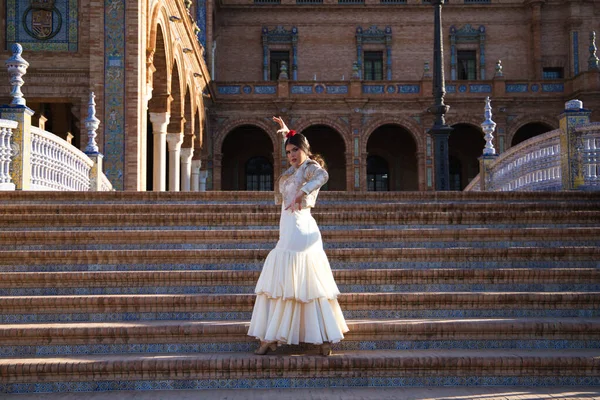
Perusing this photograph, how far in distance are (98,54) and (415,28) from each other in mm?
20794

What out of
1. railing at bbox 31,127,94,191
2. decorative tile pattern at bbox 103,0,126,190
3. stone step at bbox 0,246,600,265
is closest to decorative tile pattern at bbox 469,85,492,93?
decorative tile pattern at bbox 103,0,126,190

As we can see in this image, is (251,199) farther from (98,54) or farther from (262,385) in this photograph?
(98,54)

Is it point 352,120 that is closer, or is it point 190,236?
point 190,236

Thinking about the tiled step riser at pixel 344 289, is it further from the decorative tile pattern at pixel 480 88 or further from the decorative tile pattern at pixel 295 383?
the decorative tile pattern at pixel 480 88

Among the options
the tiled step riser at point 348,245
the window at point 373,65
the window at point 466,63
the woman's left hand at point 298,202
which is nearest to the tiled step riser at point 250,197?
the tiled step riser at point 348,245

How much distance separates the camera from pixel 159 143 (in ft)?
64.3

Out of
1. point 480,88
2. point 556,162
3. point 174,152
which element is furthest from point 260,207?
point 480,88

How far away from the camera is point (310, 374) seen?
5.00 m

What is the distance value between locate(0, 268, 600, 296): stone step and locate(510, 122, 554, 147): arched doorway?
23.1 meters

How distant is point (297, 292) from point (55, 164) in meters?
7.20

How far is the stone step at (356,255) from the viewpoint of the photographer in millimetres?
6602

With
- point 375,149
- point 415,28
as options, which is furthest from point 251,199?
point 415,28

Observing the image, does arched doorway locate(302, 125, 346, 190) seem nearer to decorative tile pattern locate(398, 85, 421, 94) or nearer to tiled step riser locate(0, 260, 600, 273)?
decorative tile pattern locate(398, 85, 421, 94)

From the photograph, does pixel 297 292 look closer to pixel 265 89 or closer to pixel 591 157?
pixel 591 157
